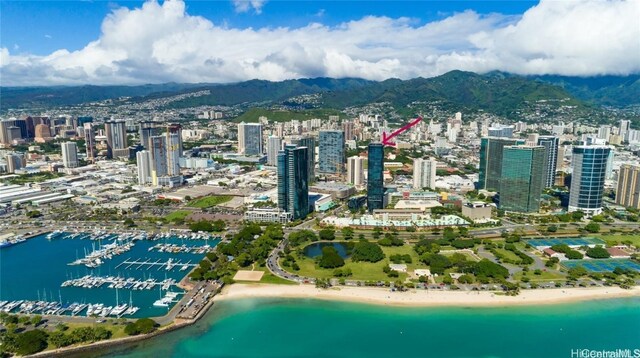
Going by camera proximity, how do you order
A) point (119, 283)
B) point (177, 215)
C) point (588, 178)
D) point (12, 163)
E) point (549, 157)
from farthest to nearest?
point (12, 163) < point (549, 157) < point (177, 215) < point (588, 178) < point (119, 283)

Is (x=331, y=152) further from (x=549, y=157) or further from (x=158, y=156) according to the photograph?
(x=549, y=157)

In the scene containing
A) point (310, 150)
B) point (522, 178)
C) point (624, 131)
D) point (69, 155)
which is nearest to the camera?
point (522, 178)

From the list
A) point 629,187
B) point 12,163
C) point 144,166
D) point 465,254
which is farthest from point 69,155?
point 629,187

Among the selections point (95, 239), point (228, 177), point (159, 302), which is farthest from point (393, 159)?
point (159, 302)

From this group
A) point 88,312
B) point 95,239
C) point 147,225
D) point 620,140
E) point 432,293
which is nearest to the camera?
point 88,312

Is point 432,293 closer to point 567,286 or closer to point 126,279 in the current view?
point 567,286

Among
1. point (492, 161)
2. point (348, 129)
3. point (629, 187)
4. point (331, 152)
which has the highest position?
point (348, 129)
